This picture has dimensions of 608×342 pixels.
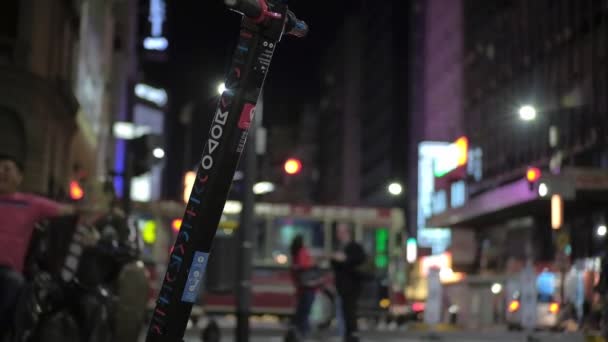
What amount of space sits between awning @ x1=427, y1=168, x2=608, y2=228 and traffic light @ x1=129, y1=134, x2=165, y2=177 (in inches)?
663

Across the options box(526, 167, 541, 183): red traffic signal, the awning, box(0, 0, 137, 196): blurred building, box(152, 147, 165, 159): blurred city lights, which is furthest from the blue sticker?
the awning

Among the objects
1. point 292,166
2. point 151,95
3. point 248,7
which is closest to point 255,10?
point 248,7

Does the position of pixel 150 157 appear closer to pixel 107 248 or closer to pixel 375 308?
pixel 107 248

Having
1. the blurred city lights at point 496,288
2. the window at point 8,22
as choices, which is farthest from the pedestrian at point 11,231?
the blurred city lights at point 496,288

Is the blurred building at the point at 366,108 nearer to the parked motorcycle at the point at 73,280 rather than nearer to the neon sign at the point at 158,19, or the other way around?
the neon sign at the point at 158,19

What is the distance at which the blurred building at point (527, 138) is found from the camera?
138ft

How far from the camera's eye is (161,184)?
13262 cm

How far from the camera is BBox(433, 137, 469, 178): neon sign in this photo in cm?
→ 6228

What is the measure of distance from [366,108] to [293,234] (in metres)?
93.4

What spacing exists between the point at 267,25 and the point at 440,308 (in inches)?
906

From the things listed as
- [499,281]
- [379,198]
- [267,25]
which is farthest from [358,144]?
[267,25]

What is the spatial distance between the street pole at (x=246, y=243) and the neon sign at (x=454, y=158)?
50259 millimetres

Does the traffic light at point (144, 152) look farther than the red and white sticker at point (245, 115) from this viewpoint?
Yes

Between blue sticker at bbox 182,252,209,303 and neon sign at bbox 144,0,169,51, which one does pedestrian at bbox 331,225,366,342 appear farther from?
neon sign at bbox 144,0,169,51
